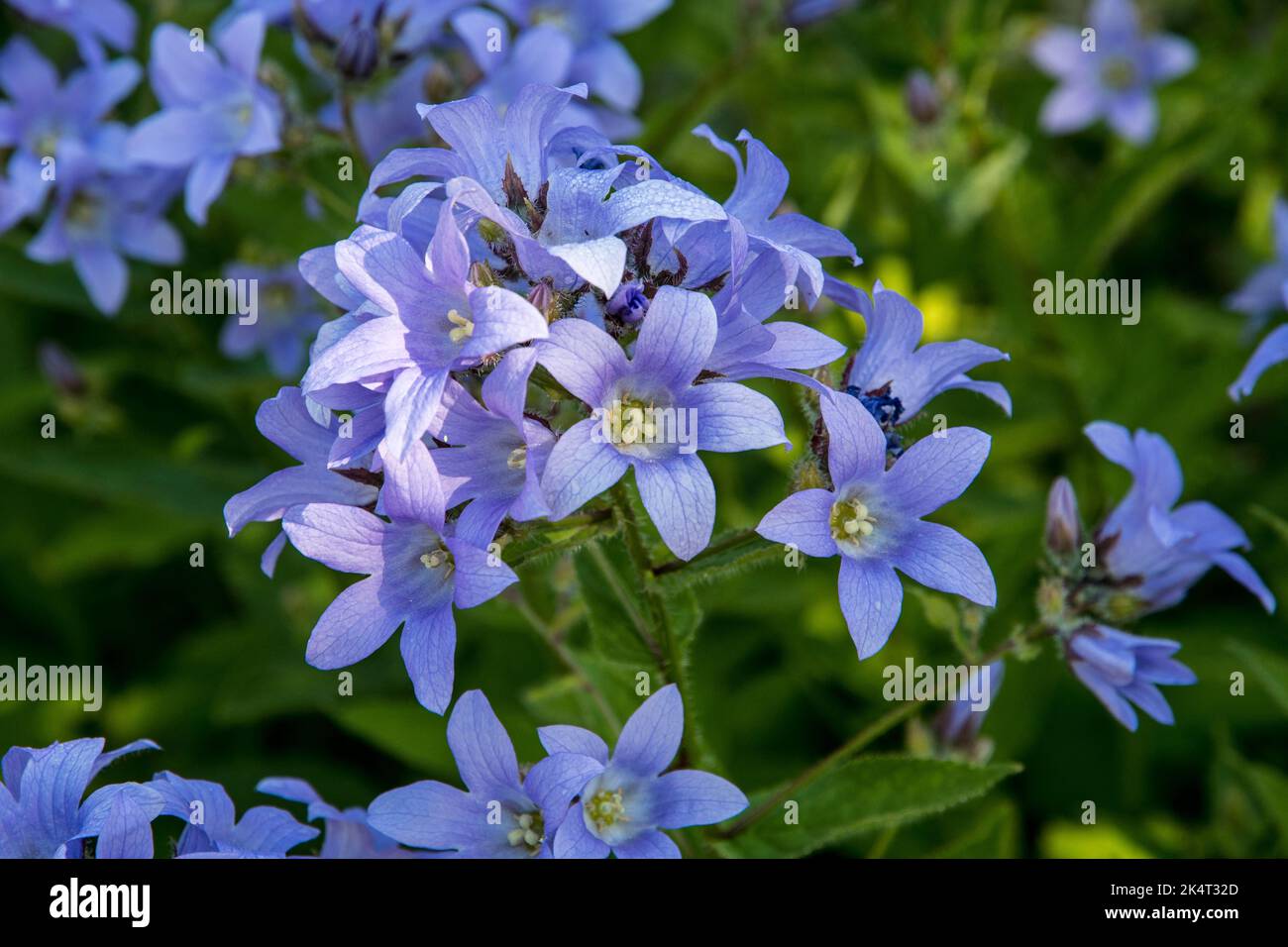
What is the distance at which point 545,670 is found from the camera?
3781mm

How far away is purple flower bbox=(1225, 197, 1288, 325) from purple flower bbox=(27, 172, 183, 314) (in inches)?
117

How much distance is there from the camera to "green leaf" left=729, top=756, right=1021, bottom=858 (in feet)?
7.67

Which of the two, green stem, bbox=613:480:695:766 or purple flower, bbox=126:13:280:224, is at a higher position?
purple flower, bbox=126:13:280:224

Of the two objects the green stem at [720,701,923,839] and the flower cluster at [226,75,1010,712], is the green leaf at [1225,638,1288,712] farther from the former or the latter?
the flower cluster at [226,75,1010,712]

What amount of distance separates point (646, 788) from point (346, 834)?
518 millimetres

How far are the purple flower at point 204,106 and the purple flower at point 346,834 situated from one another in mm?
1546

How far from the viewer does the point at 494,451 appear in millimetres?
2004

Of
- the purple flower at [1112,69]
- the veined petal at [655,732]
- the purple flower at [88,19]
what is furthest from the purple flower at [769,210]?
the purple flower at [1112,69]
